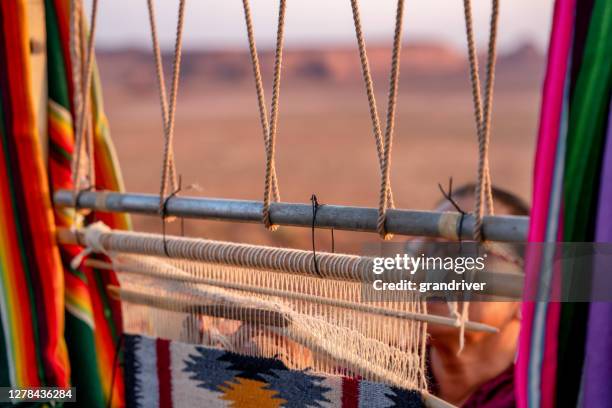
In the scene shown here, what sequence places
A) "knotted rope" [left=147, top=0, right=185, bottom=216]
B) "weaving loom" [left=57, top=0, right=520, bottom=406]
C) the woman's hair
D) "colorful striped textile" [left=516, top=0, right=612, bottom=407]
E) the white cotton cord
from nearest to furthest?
"colorful striped textile" [left=516, top=0, right=612, bottom=407]
"weaving loom" [left=57, top=0, right=520, bottom=406]
"knotted rope" [left=147, top=0, right=185, bottom=216]
the white cotton cord
the woman's hair

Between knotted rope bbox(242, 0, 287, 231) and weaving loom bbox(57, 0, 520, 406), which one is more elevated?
knotted rope bbox(242, 0, 287, 231)

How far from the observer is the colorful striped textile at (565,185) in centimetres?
69

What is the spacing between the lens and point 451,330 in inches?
54.7

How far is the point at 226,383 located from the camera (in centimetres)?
112

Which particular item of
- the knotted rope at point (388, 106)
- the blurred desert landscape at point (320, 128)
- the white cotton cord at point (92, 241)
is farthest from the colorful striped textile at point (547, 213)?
the blurred desert landscape at point (320, 128)

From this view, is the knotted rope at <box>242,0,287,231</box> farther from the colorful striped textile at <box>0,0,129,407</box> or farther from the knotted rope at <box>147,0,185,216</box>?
the colorful striped textile at <box>0,0,129,407</box>

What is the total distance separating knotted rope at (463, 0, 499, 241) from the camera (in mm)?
825

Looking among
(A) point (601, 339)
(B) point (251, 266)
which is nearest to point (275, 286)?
(B) point (251, 266)

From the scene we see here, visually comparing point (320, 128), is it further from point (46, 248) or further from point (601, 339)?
point (601, 339)

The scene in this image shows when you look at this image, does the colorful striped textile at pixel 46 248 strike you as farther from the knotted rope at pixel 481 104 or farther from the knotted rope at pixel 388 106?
the knotted rope at pixel 481 104

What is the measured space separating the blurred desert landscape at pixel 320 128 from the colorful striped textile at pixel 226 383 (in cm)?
371

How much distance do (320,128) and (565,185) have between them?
64.7ft

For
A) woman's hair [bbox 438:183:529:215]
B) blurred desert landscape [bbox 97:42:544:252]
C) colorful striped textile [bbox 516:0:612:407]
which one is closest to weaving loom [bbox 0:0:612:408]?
colorful striped textile [bbox 516:0:612:407]

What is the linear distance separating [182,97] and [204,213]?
27.1 m
